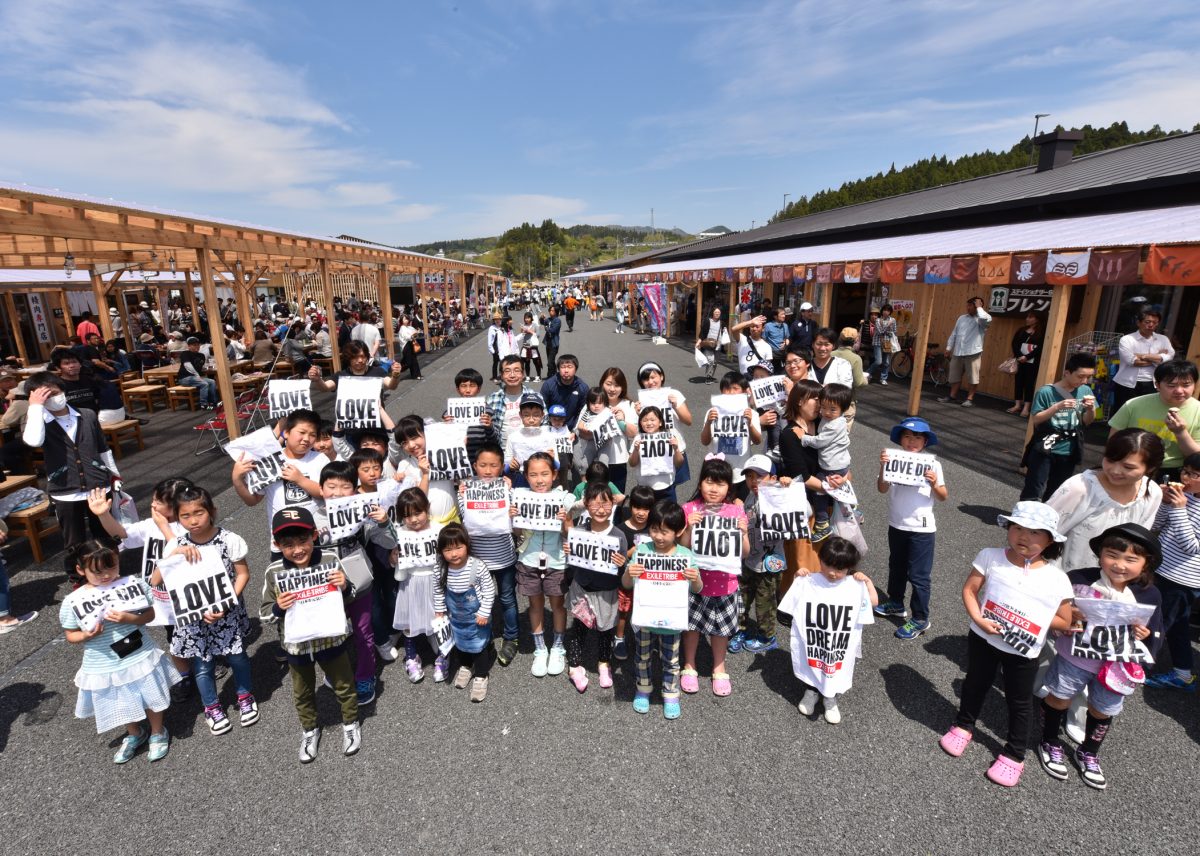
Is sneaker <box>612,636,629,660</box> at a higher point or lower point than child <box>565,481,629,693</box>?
lower

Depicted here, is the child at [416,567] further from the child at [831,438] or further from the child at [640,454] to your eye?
the child at [831,438]

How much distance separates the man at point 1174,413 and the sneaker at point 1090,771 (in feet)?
7.29

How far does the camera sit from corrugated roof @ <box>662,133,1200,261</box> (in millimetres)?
11633

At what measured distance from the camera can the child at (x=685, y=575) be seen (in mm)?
3543

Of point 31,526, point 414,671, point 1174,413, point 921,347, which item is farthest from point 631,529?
point 921,347

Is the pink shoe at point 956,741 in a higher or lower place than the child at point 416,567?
lower

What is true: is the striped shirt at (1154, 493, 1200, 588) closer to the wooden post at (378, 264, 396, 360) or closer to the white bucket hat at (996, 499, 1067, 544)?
the white bucket hat at (996, 499, 1067, 544)

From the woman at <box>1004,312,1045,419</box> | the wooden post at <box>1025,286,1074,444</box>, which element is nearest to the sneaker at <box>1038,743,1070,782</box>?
the wooden post at <box>1025,286,1074,444</box>

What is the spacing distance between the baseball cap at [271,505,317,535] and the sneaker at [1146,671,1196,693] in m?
5.76

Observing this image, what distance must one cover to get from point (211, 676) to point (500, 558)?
78.3 inches

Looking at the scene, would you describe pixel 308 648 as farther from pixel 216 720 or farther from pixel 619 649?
pixel 619 649

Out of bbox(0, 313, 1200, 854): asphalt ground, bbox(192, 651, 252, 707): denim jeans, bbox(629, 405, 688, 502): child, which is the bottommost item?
bbox(0, 313, 1200, 854): asphalt ground

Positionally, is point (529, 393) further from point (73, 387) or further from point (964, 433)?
point (964, 433)

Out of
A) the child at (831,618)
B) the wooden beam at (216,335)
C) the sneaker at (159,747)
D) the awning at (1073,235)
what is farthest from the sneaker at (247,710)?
the awning at (1073,235)
